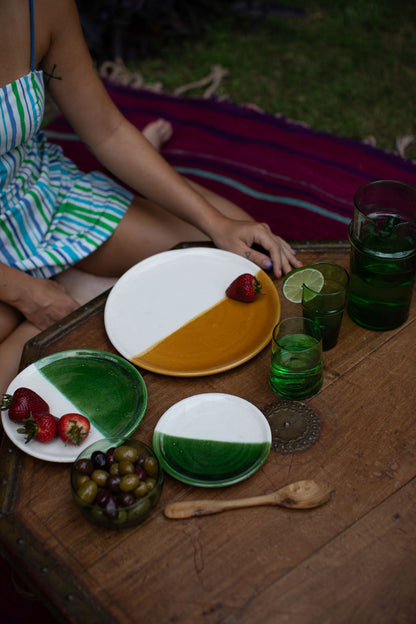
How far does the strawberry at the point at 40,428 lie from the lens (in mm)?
1113

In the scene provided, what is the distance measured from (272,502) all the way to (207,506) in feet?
0.36

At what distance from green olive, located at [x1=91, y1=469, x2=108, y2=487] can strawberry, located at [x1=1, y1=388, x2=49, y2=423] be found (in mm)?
209

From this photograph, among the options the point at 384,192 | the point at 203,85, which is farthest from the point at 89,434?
the point at 203,85

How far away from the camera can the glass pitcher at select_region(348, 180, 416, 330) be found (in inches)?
48.2

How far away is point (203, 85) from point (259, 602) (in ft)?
9.76

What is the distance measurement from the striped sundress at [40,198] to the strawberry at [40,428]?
0.66 meters

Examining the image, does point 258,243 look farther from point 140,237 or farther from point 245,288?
point 140,237

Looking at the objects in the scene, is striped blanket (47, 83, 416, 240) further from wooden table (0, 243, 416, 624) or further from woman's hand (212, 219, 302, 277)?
wooden table (0, 243, 416, 624)

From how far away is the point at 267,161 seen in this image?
2520mm

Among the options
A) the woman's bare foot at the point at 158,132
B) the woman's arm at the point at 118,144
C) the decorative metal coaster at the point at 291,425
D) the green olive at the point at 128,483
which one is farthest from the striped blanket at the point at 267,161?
the green olive at the point at 128,483

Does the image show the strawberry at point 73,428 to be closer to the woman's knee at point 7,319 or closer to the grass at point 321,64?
the woman's knee at point 7,319

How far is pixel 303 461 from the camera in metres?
1.09

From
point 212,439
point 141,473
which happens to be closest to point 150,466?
point 141,473

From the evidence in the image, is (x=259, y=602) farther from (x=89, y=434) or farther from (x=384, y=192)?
(x=384, y=192)
